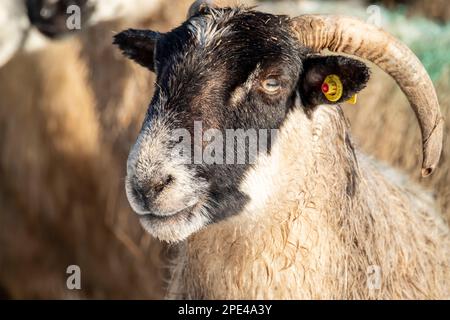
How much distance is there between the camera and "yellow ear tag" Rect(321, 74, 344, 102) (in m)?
3.46

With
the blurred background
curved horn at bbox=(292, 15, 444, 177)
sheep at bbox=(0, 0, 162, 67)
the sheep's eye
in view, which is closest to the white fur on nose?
the sheep's eye

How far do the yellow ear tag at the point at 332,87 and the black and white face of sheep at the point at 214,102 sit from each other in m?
0.02

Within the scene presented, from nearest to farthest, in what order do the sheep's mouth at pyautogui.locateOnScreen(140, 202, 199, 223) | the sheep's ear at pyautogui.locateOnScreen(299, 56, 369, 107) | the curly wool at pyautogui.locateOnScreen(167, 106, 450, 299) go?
the sheep's mouth at pyautogui.locateOnScreen(140, 202, 199, 223) → the sheep's ear at pyautogui.locateOnScreen(299, 56, 369, 107) → the curly wool at pyautogui.locateOnScreen(167, 106, 450, 299)

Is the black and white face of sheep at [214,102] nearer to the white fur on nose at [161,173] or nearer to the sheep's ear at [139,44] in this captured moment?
the white fur on nose at [161,173]

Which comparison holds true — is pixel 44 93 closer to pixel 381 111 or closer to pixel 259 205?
pixel 381 111

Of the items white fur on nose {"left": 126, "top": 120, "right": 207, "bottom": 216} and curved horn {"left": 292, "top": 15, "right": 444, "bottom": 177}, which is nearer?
white fur on nose {"left": 126, "top": 120, "right": 207, "bottom": 216}

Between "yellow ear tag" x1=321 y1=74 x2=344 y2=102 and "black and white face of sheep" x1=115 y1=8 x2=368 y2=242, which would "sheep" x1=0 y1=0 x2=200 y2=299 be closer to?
"black and white face of sheep" x1=115 y1=8 x2=368 y2=242

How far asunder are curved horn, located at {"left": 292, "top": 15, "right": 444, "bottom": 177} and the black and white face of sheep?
0.32ft

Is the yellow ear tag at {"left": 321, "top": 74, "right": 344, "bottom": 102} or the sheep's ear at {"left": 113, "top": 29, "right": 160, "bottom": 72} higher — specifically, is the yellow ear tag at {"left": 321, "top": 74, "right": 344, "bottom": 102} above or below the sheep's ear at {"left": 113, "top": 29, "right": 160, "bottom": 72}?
below

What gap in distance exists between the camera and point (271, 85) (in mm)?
3391

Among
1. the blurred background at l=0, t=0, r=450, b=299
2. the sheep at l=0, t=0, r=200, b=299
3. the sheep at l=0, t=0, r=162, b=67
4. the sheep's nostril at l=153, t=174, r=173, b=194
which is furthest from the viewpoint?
the sheep at l=0, t=0, r=200, b=299

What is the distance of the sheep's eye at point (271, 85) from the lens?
337 cm

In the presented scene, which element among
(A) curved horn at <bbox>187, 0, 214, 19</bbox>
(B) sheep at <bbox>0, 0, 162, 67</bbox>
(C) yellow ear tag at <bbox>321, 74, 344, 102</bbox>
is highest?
(B) sheep at <bbox>0, 0, 162, 67</bbox>

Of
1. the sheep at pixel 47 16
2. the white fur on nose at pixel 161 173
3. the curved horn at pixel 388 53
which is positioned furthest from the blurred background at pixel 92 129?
the white fur on nose at pixel 161 173
